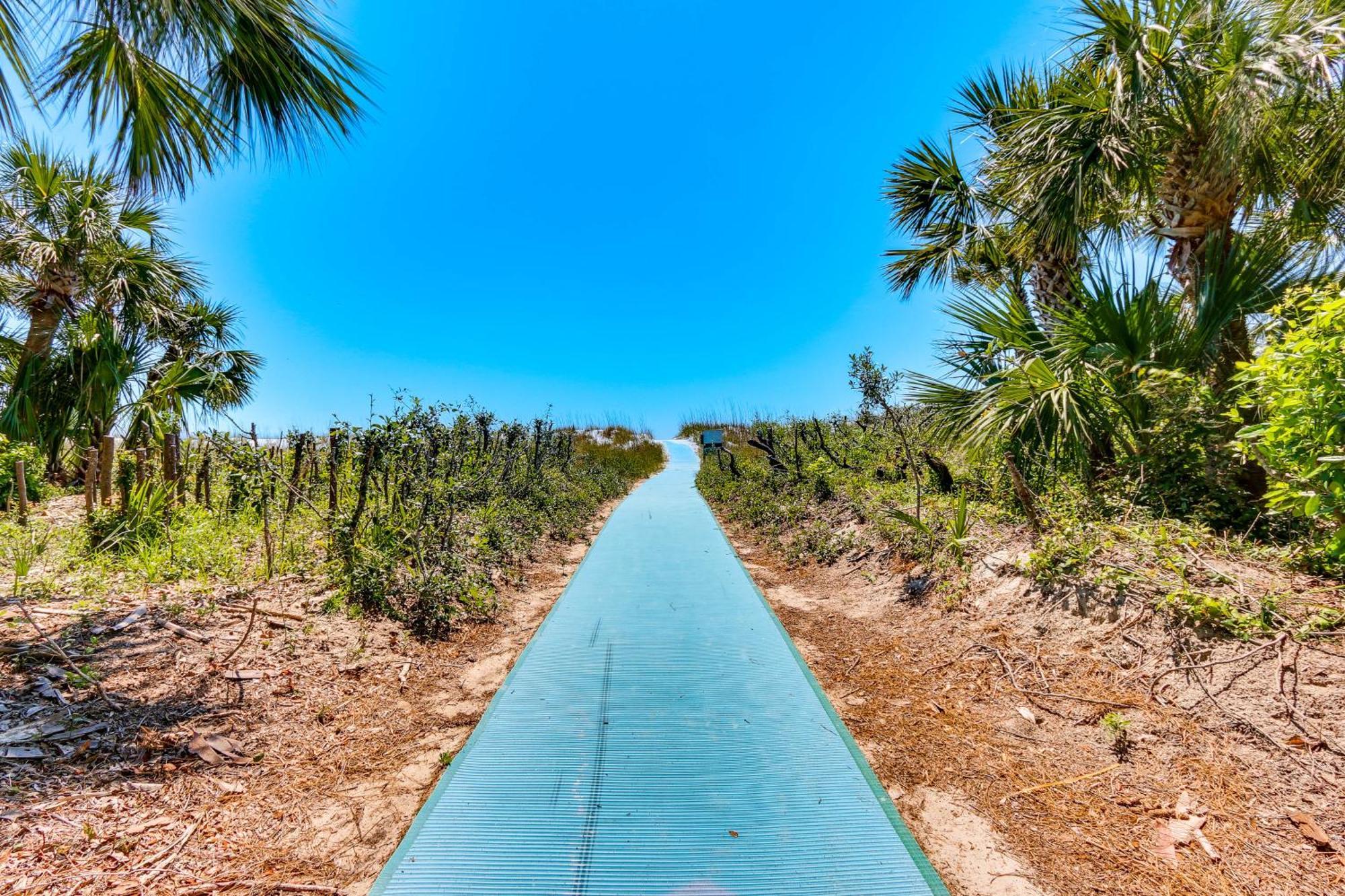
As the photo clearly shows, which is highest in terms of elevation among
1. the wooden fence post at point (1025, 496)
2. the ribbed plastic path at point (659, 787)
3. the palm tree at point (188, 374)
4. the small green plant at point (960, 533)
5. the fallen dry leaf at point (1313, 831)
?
the palm tree at point (188, 374)

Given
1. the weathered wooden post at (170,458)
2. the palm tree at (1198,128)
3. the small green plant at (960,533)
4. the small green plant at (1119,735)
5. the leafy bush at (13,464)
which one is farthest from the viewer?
the weathered wooden post at (170,458)

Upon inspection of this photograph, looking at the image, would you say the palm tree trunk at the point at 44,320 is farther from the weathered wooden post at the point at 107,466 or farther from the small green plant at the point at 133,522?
the small green plant at the point at 133,522

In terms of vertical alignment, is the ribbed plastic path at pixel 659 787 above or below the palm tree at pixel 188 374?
below

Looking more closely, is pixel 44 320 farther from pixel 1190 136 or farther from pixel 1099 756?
→ pixel 1190 136

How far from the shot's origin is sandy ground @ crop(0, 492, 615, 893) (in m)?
1.43

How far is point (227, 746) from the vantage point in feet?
6.38

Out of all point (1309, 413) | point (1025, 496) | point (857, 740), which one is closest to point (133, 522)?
point (857, 740)

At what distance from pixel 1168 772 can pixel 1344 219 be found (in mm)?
5471

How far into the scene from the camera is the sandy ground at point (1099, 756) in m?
1.47

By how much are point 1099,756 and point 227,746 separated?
11.6 ft

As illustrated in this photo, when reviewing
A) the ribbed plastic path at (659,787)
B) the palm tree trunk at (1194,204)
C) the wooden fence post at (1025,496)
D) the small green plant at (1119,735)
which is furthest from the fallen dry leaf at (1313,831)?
the palm tree trunk at (1194,204)

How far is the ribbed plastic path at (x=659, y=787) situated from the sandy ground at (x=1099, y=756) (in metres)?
0.25

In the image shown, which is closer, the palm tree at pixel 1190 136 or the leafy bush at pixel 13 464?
the palm tree at pixel 1190 136

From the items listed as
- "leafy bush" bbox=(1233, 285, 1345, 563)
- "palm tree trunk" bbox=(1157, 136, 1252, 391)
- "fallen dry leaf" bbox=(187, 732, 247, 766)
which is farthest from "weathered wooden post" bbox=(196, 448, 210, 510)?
"palm tree trunk" bbox=(1157, 136, 1252, 391)
